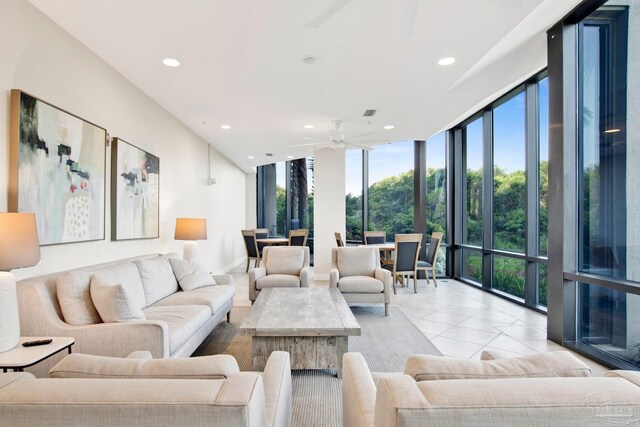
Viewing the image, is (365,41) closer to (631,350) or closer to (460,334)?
(460,334)

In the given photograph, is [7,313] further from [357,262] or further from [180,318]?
[357,262]

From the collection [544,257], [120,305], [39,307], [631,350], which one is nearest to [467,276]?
[544,257]

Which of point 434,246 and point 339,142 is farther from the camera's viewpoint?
point 434,246

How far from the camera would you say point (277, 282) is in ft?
15.4

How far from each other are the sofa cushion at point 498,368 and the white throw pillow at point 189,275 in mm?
3244

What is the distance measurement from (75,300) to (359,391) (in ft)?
6.95

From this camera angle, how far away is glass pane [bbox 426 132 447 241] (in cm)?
725

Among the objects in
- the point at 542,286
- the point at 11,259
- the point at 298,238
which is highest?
the point at 11,259

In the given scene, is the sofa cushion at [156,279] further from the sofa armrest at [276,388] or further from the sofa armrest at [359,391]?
the sofa armrest at [359,391]

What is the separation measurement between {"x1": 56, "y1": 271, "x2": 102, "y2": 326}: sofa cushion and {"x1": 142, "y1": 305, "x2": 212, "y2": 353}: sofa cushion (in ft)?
1.40

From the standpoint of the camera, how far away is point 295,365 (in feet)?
8.83

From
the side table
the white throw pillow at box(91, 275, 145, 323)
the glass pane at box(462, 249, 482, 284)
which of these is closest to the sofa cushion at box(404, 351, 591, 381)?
the side table

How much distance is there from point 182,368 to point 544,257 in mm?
4885

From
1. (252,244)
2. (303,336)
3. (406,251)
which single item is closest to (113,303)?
(303,336)
